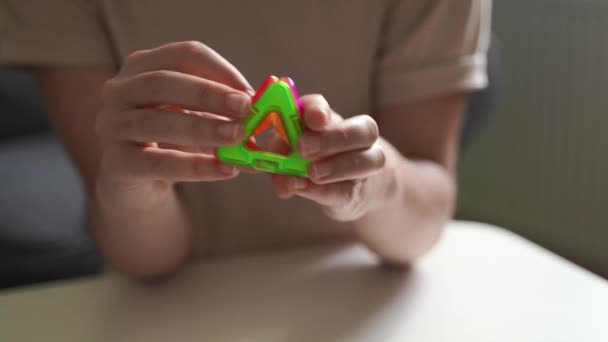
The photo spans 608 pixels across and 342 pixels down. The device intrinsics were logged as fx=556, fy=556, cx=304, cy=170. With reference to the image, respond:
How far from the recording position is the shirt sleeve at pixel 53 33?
0.44 meters

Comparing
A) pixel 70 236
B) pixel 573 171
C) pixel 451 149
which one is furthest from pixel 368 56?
pixel 70 236

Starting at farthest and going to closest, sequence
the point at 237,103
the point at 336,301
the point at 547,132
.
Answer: the point at 547,132 < the point at 336,301 < the point at 237,103

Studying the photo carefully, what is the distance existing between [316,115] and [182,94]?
8 cm

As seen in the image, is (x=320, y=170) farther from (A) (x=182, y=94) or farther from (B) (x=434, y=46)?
(B) (x=434, y=46)

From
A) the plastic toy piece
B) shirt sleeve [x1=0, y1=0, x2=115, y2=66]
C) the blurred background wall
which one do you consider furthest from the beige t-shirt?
the blurred background wall

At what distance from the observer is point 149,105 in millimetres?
327

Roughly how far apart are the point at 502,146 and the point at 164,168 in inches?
34.5

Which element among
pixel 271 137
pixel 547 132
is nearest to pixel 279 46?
pixel 271 137

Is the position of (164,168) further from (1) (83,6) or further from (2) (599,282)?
(2) (599,282)

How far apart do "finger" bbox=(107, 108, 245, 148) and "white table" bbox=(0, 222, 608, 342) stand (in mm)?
164

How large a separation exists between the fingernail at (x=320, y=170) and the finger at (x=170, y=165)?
5 centimetres

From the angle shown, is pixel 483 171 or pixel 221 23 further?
pixel 483 171

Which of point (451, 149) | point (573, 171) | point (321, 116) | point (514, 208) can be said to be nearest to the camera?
point (321, 116)

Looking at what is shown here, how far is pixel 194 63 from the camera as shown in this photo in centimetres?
32
